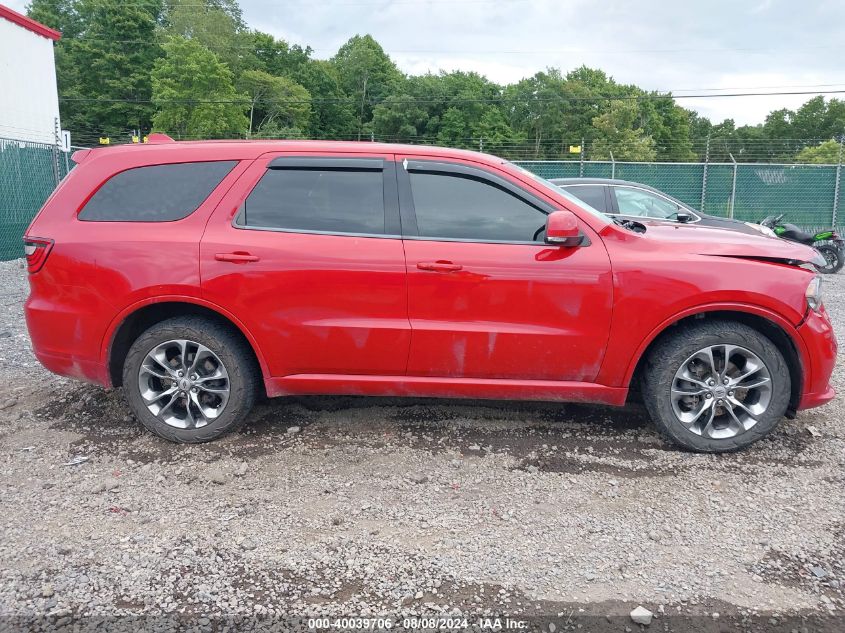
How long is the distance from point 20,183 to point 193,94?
130 ft

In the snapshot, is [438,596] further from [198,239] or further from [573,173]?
[573,173]

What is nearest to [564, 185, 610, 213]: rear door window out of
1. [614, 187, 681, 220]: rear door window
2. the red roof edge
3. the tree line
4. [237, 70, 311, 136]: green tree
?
[614, 187, 681, 220]: rear door window

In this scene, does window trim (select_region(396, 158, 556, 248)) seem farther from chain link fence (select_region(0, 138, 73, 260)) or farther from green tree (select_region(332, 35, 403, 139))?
green tree (select_region(332, 35, 403, 139))

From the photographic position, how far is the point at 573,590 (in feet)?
8.34

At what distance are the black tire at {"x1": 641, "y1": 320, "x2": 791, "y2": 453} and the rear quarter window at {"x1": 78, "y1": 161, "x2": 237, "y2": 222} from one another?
2864 millimetres

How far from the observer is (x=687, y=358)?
3639mm

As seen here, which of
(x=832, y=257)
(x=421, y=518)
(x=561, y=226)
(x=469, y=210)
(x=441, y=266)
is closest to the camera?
(x=421, y=518)

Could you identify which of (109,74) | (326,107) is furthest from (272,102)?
(109,74)

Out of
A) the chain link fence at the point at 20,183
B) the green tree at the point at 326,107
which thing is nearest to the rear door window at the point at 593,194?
the chain link fence at the point at 20,183

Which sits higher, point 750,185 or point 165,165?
point 750,185

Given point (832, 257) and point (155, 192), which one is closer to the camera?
point (155, 192)

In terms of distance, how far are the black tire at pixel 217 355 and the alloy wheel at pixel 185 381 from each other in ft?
0.09

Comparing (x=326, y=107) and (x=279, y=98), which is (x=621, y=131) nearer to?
(x=326, y=107)

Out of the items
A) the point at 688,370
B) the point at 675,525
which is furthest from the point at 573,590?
the point at 688,370
